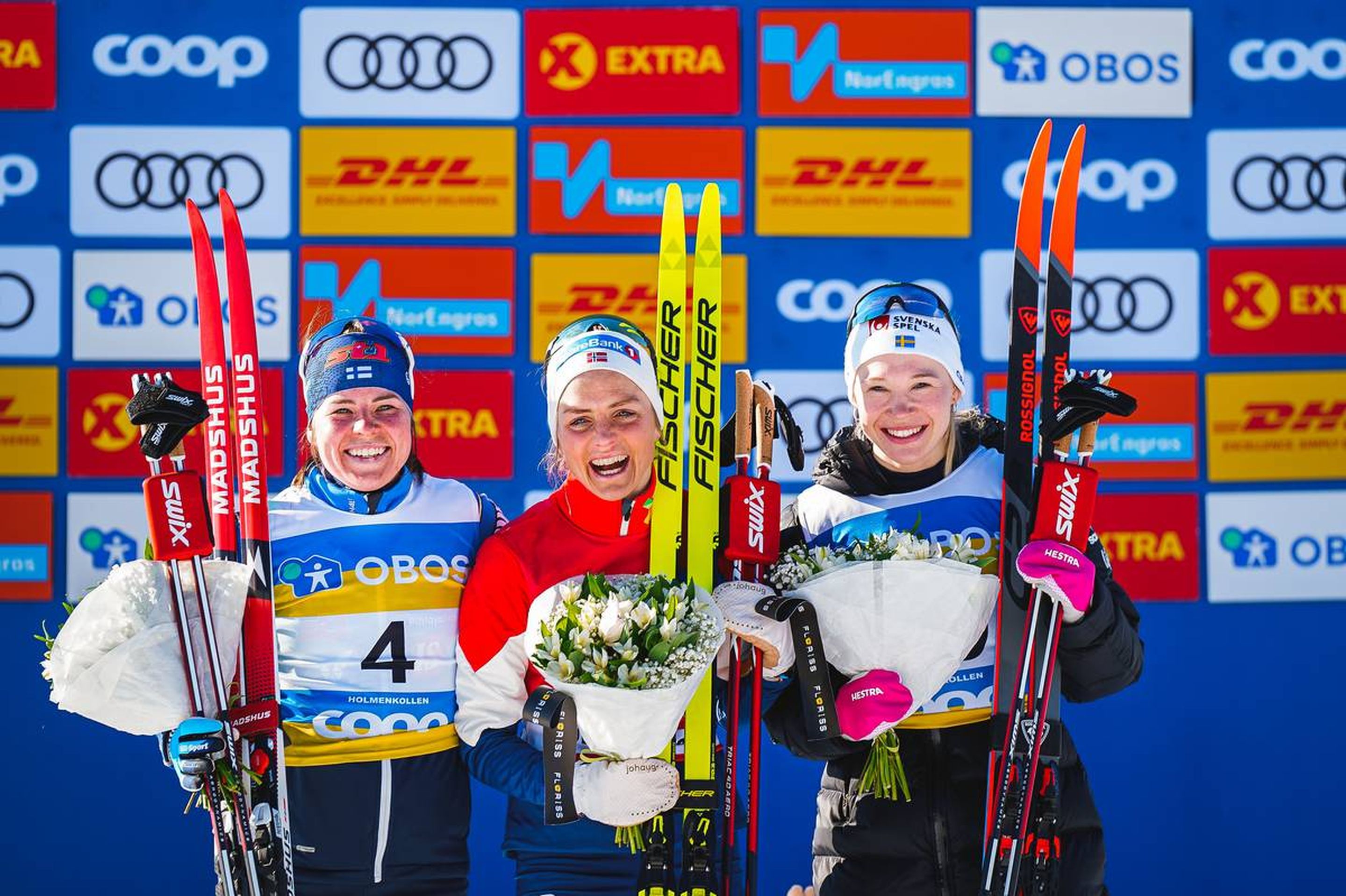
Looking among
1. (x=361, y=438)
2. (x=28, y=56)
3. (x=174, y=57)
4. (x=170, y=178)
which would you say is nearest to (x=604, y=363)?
(x=361, y=438)

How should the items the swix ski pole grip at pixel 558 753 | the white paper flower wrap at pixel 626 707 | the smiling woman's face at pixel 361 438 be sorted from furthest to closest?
the smiling woman's face at pixel 361 438 → the swix ski pole grip at pixel 558 753 → the white paper flower wrap at pixel 626 707

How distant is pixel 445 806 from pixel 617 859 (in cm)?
38

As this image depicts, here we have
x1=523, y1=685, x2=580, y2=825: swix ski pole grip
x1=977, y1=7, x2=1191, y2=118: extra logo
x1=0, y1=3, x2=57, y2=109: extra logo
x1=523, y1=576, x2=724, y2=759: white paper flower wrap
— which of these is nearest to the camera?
x1=523, y1=576, x2=724, y2=759: white paper flower wrap

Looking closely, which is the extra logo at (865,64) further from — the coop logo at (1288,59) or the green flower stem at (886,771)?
the green flower stem at (886,771)

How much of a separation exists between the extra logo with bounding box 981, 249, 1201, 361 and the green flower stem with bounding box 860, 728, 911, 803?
7.54 feet

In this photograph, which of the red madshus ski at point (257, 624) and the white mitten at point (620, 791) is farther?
the red madshus ski at point (257, 624)

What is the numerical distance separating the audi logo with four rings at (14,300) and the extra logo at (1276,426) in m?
4.07

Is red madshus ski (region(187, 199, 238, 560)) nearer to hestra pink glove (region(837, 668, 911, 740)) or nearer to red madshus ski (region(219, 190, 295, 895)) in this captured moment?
red madshus ski (region(219, 190, 295, 895))

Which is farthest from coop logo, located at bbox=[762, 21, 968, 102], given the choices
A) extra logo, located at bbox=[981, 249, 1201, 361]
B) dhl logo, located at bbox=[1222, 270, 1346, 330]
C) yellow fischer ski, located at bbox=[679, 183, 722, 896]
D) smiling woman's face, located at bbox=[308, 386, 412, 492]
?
smiling woman's face, located at bbox=[308, 386, 412, 492]

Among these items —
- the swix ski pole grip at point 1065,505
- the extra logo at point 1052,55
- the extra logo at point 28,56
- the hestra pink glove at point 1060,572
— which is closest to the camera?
the hestra pink glove at point 1060,572

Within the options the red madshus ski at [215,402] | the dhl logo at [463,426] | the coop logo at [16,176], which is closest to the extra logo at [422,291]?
the dhl logo at [463,426]

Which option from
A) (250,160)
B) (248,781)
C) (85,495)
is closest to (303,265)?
(250,160)

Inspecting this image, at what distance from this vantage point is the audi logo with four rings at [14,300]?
4434 mm

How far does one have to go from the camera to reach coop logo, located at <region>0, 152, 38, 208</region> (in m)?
4.42
